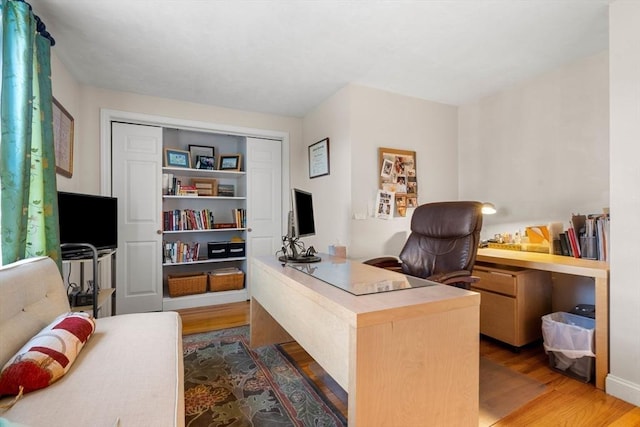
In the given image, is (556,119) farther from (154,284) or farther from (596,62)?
(154,284)

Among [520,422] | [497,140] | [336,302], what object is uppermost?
[497,140]

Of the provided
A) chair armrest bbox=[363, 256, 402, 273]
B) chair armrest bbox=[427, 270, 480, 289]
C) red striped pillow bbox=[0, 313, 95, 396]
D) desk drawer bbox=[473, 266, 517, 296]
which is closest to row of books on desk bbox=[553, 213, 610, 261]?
desk drawer bbox=[473, 266, 517, 296]

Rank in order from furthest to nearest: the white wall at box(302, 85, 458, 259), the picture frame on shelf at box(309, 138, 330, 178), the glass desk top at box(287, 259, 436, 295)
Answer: the picture frame on shelf at box(309, 138, 330, 178) < the white wall at box(302, 85, 458, 259) < the glass desk top at box(287, 259, 436, 295)

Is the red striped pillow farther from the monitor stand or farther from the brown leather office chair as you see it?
the brown leather office chair

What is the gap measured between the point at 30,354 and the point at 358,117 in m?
2.66

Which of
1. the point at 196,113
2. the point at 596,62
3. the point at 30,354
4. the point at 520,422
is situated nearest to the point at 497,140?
the point at 596,62

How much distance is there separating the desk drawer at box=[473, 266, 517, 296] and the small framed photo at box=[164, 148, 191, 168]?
311cm

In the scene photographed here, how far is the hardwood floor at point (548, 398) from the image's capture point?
1.50 meters

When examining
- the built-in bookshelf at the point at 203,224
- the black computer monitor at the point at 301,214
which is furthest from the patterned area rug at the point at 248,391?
the built-in bookshelf at the point at 203,224

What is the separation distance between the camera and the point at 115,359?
1.14 m

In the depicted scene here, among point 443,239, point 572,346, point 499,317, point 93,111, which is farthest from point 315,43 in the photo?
point 572,346

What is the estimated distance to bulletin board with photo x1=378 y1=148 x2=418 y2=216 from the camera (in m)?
3.02

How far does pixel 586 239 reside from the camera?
2.17 metres

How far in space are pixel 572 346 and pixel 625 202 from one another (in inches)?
35.3
